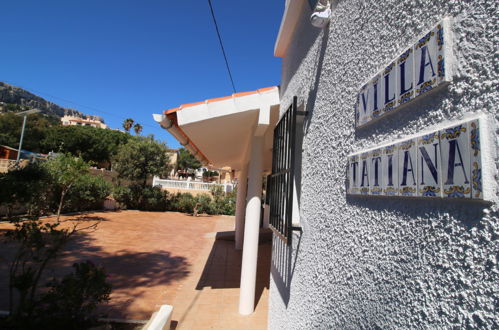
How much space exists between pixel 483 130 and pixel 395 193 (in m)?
0.45

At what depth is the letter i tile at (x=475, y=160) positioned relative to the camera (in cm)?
85

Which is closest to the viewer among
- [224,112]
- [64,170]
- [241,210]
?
[224,112]

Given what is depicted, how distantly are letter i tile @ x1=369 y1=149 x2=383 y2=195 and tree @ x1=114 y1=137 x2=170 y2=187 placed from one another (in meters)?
20.7

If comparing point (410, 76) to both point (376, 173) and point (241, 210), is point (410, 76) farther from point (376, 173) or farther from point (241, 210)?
point (241, 210)

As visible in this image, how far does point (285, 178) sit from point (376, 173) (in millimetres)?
1482

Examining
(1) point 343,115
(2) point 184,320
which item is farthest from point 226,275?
(1) point 343,115

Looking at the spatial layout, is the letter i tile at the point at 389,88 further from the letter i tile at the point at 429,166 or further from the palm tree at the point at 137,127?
the palm tree at the point at 137,127

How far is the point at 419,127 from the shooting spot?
1.17m

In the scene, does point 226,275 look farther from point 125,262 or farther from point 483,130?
point 483,130

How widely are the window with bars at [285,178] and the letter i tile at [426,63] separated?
1.37 m

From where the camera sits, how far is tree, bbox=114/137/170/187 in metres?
20.5

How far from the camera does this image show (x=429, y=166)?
41.5 inches

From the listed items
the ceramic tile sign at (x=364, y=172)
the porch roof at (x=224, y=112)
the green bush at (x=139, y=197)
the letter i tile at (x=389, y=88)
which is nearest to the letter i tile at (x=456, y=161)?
the letter i tile at (x=389, y=88)

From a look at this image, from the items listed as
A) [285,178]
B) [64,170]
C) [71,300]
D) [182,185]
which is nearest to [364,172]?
[285,178]
